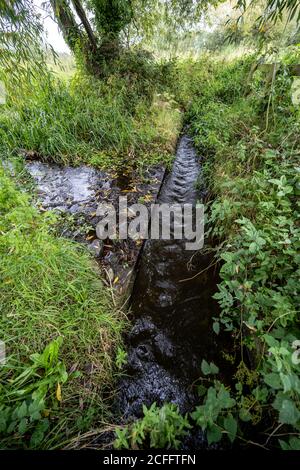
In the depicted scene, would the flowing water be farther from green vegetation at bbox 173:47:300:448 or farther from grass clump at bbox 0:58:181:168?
grass clump at bbox 0:58:181:168

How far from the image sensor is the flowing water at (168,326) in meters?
1.74

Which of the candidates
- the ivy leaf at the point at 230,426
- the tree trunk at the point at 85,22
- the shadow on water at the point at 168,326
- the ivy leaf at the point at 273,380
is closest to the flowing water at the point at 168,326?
the shadow on water at the point at 168,326

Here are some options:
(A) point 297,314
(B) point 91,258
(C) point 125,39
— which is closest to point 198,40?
(C) point 125,39

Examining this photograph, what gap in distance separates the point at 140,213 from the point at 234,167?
1446 mm

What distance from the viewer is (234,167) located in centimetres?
319

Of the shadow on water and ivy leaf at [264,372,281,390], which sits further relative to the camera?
the shadow on water

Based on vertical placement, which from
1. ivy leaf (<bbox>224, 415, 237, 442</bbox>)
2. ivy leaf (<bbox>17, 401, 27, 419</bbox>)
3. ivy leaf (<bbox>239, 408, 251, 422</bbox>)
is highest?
ivy leaf (<bbox>17, 401, 27, 419</bbox>)

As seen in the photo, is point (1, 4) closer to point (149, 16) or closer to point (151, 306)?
point (151, 306)

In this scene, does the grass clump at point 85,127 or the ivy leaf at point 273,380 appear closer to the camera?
the ivy leaf at point 273,380

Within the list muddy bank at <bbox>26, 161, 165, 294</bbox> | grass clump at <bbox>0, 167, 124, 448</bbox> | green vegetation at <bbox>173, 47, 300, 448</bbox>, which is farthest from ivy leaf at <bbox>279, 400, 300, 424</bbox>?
muddy bank at <bbox>26, 161, 165, 294</bbox>

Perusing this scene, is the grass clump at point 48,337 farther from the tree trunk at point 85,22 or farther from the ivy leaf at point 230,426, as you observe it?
the tree trunk at point 85,22

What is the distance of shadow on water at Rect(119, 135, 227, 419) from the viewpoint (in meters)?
1.73

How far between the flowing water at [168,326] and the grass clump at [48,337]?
21cm

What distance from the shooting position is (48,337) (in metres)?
1.61
